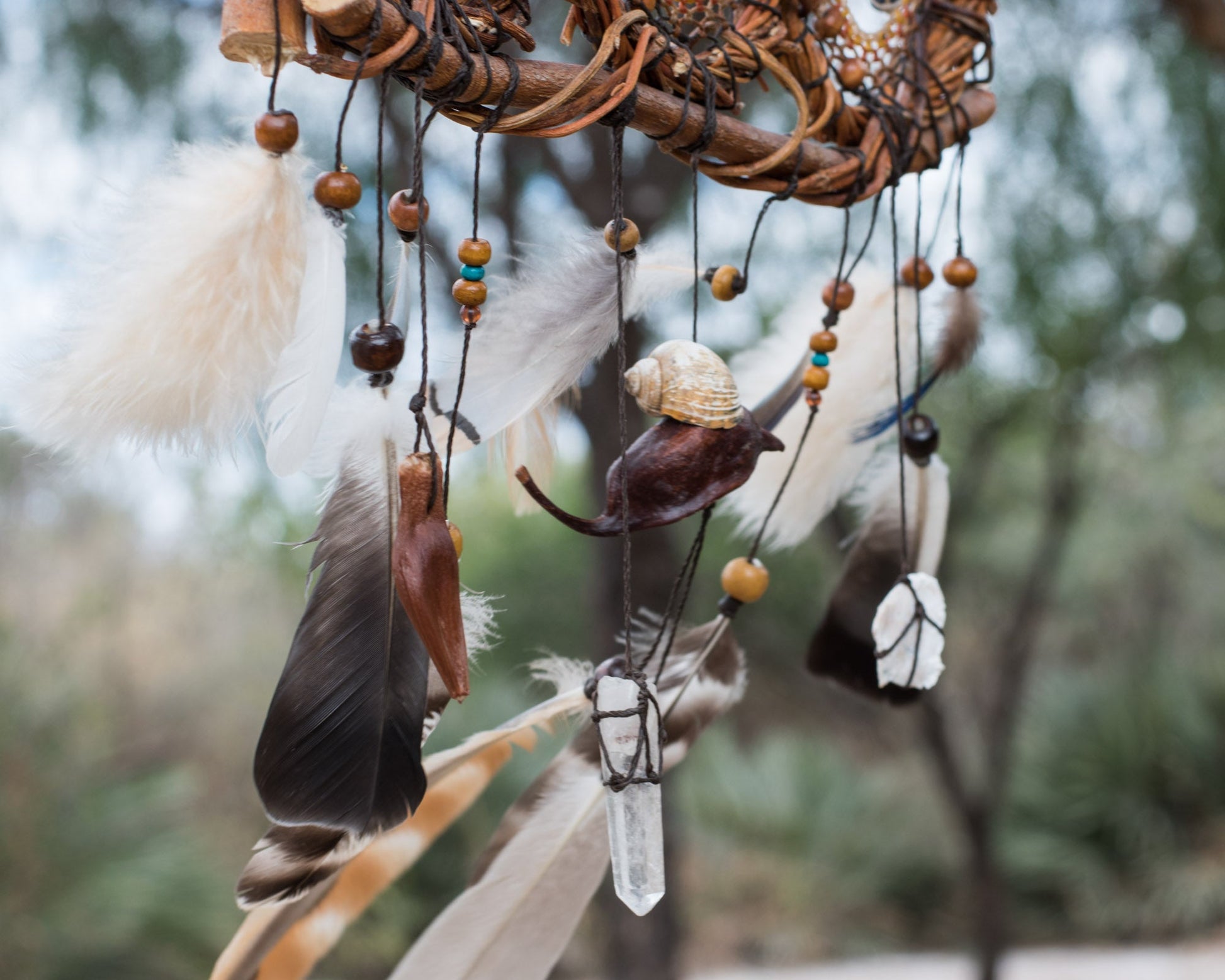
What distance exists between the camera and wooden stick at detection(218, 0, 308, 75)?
43 cm

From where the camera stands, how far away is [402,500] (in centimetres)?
47

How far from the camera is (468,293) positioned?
0.49 m

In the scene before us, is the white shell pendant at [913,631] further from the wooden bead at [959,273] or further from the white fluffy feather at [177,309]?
the white fluffy feather at [177,309]

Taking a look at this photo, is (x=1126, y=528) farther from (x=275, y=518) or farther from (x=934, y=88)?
(x=934, y=88)

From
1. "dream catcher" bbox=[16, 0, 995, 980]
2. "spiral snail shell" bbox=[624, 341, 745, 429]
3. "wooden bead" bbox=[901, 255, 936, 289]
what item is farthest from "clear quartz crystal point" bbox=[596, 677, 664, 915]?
"wooden bead" bbox=[901, 255, 936, 289]

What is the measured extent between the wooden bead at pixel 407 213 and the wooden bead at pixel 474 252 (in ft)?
0.07

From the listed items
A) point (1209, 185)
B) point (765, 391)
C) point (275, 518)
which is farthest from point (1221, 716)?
point (765, 391)

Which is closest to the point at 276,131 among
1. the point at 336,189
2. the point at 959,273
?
the point at 336,189

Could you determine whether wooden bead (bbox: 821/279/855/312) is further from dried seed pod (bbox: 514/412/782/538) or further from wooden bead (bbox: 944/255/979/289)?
dried seed pod (bbox: 514/412/782/538)

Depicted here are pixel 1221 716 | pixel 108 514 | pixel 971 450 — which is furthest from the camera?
pixel 108 514

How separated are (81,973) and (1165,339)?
3109 millimetres

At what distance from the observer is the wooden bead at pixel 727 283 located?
65cm

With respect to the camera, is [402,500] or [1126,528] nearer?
[402,500]

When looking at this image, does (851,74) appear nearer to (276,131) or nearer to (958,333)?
(958,333)
